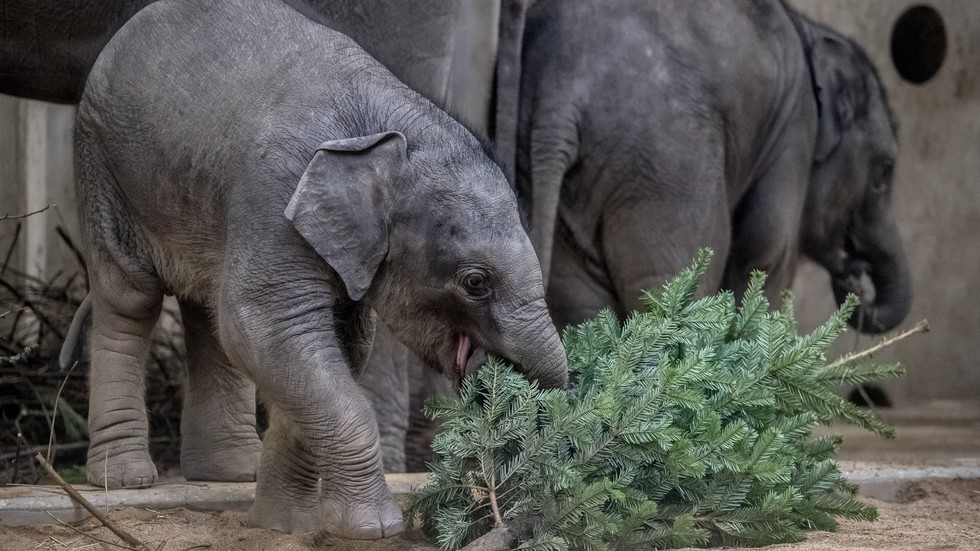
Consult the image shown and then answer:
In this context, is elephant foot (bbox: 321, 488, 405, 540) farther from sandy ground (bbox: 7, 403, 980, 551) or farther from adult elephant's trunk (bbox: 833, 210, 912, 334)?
adult elephant's trunk (bbox: 833, 210, 912, 334)

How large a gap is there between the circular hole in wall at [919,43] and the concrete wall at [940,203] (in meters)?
0.20

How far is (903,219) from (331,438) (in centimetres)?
743

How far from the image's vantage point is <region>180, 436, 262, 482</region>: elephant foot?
4.29 metres

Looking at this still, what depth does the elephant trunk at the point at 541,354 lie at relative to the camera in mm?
3379

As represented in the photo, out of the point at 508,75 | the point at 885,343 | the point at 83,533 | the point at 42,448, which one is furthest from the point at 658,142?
the point at 83,533

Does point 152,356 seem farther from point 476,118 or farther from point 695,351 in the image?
point 695,351

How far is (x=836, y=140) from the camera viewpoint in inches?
266

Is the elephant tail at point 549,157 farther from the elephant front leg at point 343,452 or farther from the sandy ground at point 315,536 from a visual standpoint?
the elephant front leg at point 343,452

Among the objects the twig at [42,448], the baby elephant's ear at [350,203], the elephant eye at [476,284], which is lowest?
the twig at [42,448]

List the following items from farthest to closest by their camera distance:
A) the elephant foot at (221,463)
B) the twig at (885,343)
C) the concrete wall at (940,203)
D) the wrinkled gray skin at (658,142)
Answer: the concrete wall at (940,203), the wrinkled gray skin at (658,142), the elephant foot at (221,463), the twig at (885,343)

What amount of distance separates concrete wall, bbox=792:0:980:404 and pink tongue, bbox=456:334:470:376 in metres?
6.84

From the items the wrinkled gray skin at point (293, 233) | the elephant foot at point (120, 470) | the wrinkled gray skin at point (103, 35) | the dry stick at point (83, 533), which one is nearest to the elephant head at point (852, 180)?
the wrinkled gray skin at point (103, 35)

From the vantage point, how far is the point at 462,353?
349 centimetres

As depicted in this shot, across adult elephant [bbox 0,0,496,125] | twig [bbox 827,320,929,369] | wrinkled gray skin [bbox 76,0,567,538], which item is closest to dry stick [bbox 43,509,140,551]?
wrinkled gray skin [bbox 76,0,567,538]
